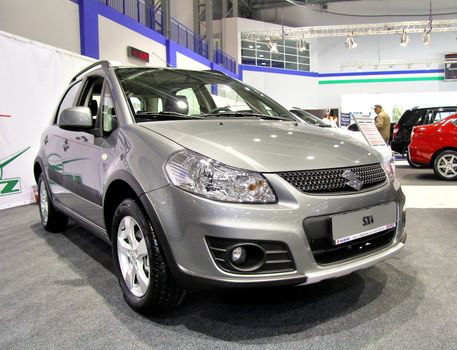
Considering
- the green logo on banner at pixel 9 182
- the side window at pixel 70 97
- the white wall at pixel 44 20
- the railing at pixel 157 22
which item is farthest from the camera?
the railing at pixel 157 22

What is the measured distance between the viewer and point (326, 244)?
5.66 feet

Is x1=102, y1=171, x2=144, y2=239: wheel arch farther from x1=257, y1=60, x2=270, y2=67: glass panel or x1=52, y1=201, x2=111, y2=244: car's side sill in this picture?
x1=257, y1=60, x2=270, y2=67: glass panel

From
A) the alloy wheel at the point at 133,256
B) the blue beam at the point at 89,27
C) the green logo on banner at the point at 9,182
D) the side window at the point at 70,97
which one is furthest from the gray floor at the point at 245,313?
the blue beam at the point at 89,27

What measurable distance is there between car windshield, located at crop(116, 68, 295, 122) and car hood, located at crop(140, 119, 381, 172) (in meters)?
0.23

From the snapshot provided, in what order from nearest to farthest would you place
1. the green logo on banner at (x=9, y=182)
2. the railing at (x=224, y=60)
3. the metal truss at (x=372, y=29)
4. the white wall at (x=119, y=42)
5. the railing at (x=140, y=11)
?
the green logo on banner at (x=9, y=182)
the white wall at (x=119, y=42)
the railing at (x=140, y=11)
the metal truss at (x=372, y=29)
the railing at (x=224, y=60)

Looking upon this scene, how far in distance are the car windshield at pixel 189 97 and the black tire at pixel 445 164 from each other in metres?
5.21

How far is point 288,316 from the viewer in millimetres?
1952

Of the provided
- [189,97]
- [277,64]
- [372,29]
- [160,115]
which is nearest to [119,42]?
[189,97]

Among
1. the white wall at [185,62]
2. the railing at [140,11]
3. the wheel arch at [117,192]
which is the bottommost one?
the wheel arch at [117,192]

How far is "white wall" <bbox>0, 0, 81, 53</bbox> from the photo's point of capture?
630cm

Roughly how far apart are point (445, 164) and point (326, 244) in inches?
247

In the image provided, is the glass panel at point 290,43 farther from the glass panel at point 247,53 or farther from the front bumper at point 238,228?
the front bumper at point 238,228

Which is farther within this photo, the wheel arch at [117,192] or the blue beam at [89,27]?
the blue beam at [89,27]

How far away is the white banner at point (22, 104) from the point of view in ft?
16.5
